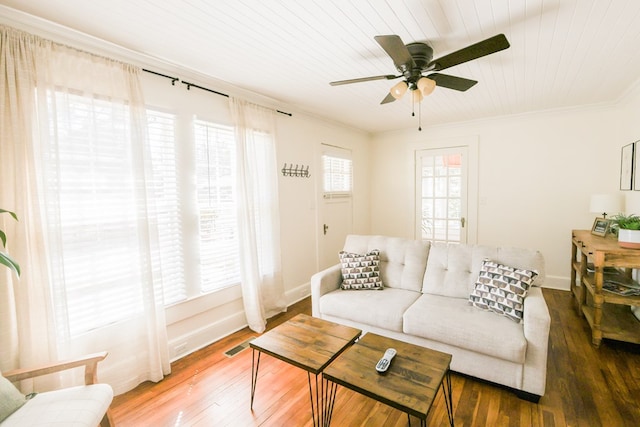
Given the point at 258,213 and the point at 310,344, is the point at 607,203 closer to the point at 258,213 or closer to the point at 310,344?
the point at 310,344

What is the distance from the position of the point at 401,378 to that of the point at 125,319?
197cm

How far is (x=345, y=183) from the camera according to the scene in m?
4.76

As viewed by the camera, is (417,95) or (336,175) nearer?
(417,95)

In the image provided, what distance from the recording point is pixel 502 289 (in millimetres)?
2186

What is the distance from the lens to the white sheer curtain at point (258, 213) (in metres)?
2.95

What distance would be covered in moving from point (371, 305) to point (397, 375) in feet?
3.23

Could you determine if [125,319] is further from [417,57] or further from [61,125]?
[417,57]

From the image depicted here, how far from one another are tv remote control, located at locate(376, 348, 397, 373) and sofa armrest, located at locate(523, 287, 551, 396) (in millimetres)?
951

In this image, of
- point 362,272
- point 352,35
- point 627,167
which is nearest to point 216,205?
point 362,272

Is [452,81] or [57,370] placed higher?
[452,81]

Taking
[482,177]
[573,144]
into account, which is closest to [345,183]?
[482,177]

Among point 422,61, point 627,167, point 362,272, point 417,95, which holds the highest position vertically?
point 422,61

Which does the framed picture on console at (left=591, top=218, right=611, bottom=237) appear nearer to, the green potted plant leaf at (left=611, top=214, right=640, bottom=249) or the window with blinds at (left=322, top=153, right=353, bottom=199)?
the green potted plant leaf at (left=611, top=214, right=640, bottom=249)

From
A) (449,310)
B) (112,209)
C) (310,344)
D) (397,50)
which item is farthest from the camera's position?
(449,310)
